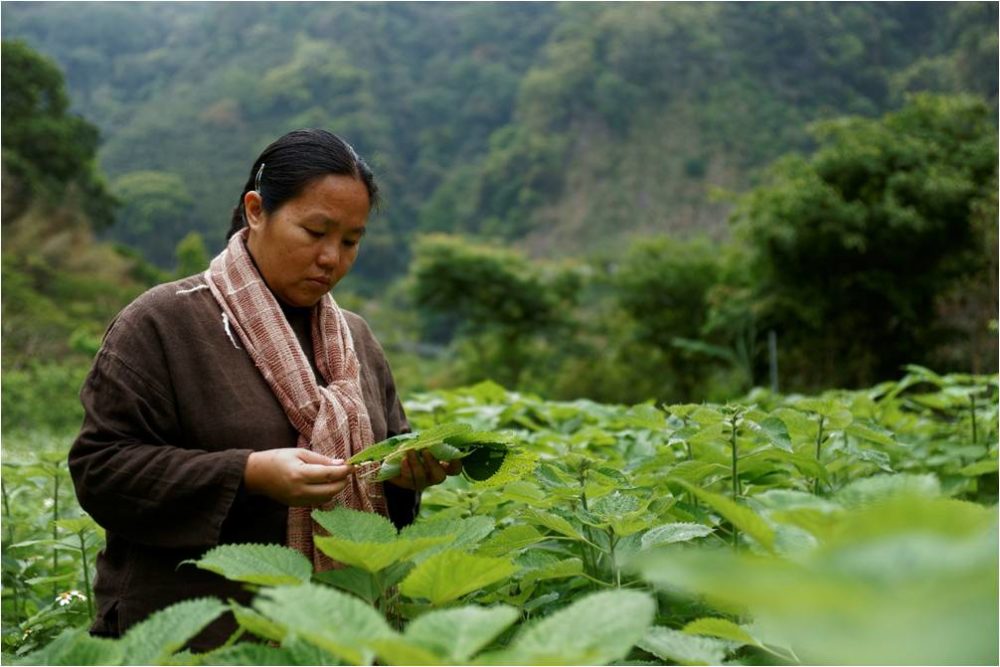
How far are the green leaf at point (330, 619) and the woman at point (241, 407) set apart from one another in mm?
653

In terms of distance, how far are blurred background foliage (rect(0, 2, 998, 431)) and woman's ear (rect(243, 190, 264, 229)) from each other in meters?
0.38

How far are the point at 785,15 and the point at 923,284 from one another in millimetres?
28002

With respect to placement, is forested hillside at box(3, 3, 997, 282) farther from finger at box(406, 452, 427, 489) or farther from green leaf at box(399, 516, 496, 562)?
green leaf at box(399, 516, 496, 562)

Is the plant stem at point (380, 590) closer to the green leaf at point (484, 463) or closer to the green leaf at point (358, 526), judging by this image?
the green leaf at point (358, 526)

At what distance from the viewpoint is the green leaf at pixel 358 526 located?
2.52 ft

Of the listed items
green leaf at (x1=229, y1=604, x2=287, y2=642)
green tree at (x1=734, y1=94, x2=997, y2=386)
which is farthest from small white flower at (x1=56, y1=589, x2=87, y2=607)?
green tree at (x1=734, y1=94, x2=997, y2=386)

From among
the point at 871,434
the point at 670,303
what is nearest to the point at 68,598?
the point at 871,434

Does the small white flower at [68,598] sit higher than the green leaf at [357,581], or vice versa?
the green leaf at [357,581]

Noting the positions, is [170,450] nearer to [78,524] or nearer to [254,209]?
[78,524]

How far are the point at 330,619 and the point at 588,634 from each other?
0.41 ft

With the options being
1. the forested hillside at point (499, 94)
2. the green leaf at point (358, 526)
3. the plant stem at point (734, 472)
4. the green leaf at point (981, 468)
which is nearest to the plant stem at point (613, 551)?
Result: the plant stem at point (734, 472)

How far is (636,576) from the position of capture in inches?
39.6

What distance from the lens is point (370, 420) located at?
155 centimetres

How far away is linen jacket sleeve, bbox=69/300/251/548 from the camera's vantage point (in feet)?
4.07
